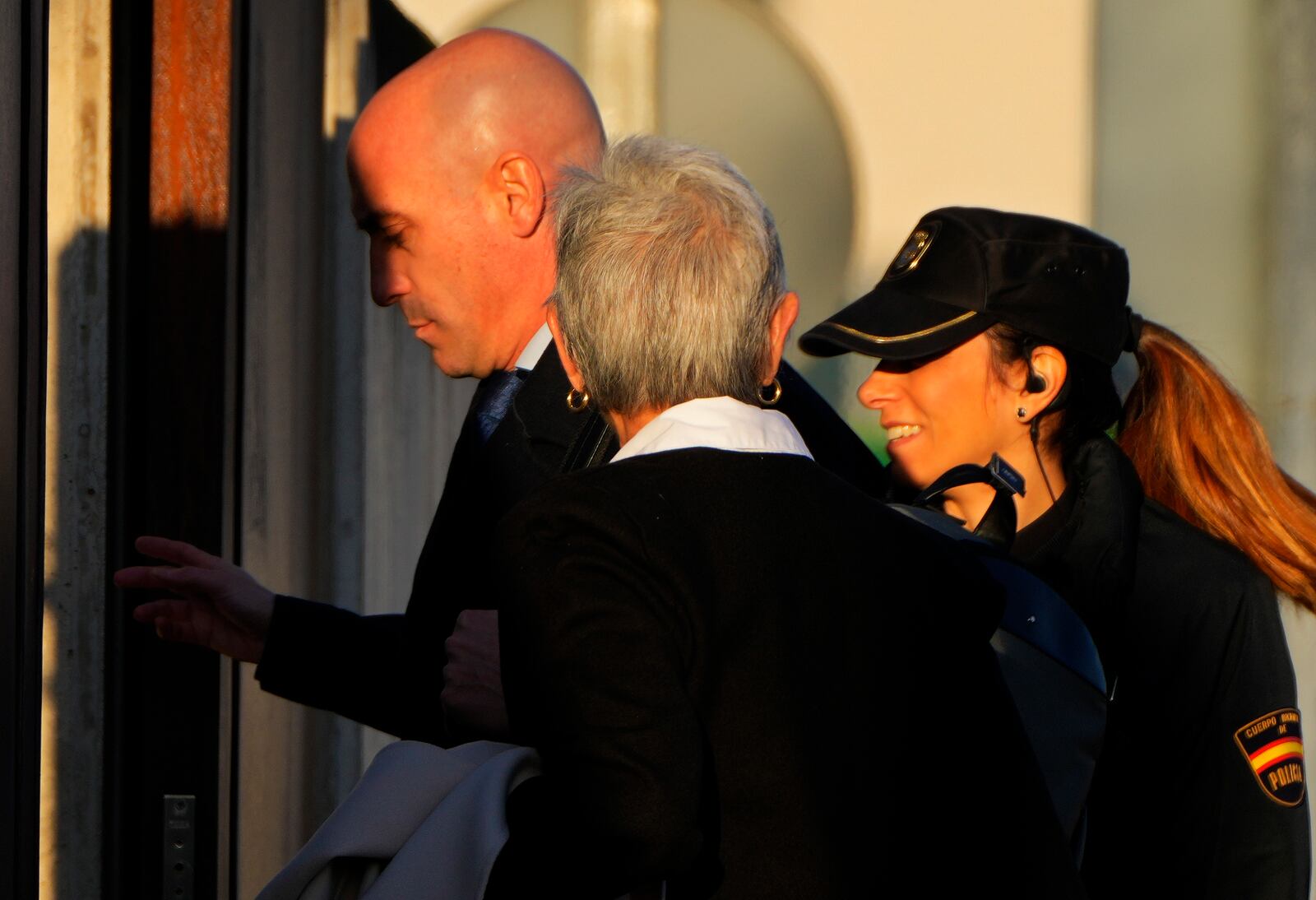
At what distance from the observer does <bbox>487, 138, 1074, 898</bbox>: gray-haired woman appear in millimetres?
1075

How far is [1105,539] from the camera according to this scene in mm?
1855

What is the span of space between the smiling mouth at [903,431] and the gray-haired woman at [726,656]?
2.53 ft

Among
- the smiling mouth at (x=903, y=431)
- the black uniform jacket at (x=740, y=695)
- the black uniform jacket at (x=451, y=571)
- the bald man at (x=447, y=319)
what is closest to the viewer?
the black uniform jacket at (x=740, y=695)

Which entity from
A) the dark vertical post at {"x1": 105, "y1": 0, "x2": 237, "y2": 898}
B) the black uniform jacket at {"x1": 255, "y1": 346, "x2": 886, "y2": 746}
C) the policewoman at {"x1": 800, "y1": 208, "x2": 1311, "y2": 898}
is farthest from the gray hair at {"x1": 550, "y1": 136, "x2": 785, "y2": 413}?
the dark vertical post at {"x1": 105, "y1": 0, "x2": 237, "y2": 898}

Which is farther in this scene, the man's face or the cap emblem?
the man's face

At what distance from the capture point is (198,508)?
7.15 feet

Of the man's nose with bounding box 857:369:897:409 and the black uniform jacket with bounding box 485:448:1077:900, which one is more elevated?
the man's nose with bounding box 857:369:897:409

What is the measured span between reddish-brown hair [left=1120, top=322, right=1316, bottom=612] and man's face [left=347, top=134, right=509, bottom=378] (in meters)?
0.92

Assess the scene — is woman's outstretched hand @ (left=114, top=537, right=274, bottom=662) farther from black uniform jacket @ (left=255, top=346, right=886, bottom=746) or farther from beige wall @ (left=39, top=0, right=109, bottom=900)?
beige wall @ (left=39, top=0, right=109, bottom=900)

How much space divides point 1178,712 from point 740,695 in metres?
0.93

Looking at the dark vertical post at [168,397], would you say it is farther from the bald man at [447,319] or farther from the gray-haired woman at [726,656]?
the gray-haired woman at [726,656]

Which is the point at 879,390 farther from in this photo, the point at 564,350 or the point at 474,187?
the point at 564,350

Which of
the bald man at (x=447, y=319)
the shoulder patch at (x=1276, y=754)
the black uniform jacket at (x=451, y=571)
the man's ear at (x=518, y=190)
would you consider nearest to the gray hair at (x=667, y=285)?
the black uniform jacket at (x=451, y=571)

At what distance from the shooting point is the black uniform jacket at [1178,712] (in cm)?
179
